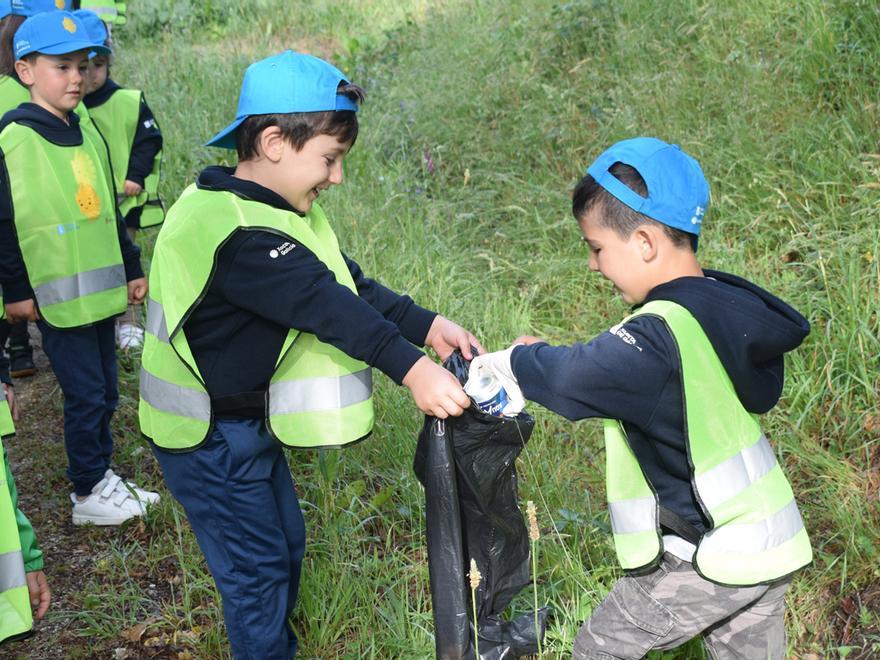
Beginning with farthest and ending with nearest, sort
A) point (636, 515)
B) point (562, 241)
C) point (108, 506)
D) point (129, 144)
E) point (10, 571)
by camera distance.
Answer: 1. point (129, 144)
2. point (562, 241)
3. point (108, 506)
4. point (636, 515)
5. point (10, 571)

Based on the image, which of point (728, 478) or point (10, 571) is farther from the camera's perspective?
point (728, 478)

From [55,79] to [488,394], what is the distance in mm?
2396

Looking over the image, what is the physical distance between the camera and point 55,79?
374 centimetres

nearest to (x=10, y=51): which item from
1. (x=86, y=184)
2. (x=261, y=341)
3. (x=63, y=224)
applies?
(x=86, y=184)

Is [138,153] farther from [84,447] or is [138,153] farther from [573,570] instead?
[573,570]

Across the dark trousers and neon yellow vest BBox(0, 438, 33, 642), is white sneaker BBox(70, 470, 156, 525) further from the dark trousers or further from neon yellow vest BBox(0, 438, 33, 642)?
neon yellow vest BBox(0, 438, 33, 642)

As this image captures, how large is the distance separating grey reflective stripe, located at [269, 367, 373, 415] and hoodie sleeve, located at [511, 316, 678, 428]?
2.10 feet

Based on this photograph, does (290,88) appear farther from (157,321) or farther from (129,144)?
(129,144)

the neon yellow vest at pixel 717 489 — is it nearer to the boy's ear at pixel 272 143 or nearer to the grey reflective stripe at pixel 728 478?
the grey reflective stripe at pixel 728 478

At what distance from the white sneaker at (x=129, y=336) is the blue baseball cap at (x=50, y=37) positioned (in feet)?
6.38

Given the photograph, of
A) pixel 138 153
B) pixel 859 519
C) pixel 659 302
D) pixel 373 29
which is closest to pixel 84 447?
pixel 138 153

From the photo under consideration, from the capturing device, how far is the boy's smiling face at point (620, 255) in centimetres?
228

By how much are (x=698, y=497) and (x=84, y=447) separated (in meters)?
2.80

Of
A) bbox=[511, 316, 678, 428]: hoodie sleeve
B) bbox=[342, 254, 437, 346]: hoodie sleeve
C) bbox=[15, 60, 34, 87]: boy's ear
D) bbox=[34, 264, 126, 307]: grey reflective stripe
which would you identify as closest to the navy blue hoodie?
bbox=[511, 316, 678, 428]: hoodie sleeve
